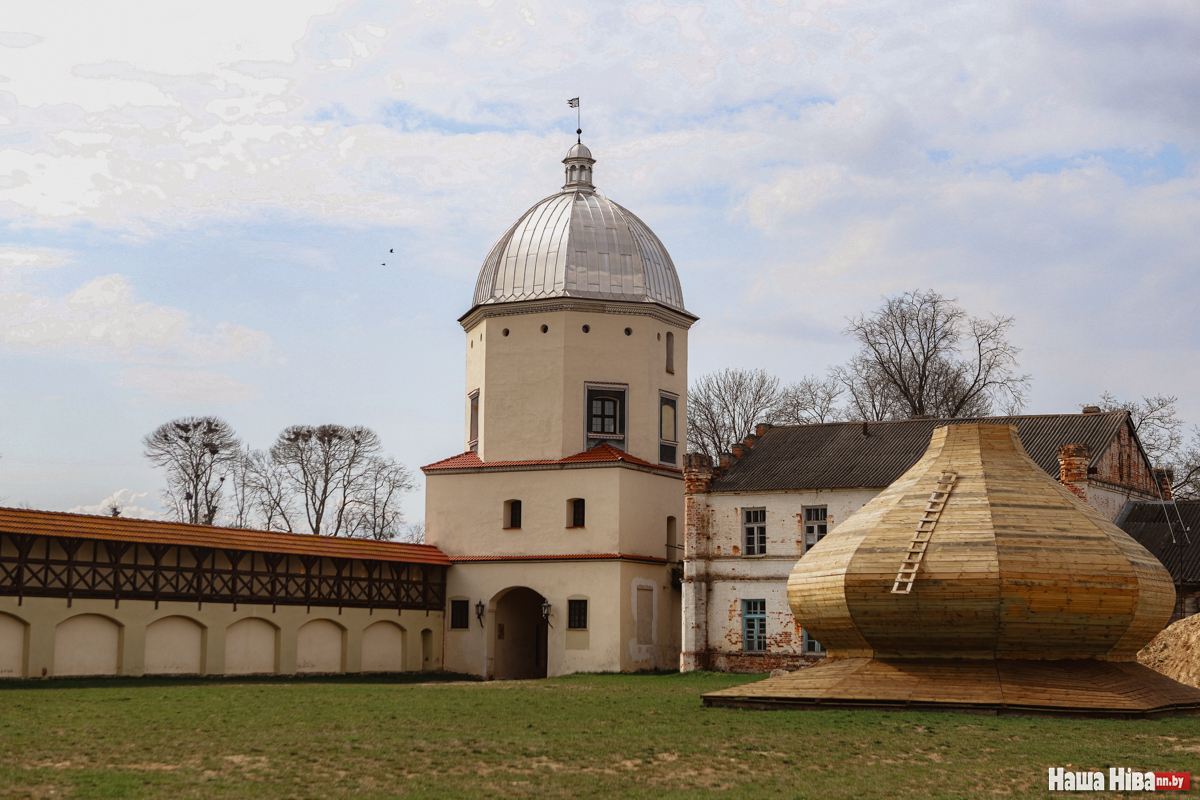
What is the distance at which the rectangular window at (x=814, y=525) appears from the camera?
3700 cm

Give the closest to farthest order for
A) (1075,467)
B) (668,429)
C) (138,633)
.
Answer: (138,633) → (1075,467) → (668,429)

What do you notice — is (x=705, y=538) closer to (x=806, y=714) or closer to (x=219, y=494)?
(x=806, y=714)

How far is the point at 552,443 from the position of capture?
41250 millimetres

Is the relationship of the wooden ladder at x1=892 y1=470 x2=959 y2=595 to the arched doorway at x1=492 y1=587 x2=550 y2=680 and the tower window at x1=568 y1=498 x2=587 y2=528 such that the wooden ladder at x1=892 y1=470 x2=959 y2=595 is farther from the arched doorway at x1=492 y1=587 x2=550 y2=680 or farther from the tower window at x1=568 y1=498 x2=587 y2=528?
the arched doorway at x1=492 y1=587 x2=550 y2=680

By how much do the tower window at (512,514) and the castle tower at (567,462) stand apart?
1.8 inches

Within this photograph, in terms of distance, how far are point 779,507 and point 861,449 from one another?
10.2 feet

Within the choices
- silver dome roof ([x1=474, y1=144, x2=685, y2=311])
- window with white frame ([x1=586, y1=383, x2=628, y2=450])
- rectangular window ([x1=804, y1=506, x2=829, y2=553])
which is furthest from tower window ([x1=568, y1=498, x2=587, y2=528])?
rectangular window ([x1=804, y1=506, x2=829, y2=553])

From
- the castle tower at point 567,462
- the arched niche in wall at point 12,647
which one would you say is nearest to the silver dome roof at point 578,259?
the castle tower at point 567,462

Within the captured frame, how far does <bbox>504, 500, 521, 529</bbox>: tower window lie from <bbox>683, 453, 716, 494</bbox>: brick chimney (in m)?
6.01

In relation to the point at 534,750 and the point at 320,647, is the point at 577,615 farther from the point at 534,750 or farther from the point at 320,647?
the point at 534,750

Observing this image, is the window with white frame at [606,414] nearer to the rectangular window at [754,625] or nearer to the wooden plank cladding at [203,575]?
the wooden plank cladding at [203,575]

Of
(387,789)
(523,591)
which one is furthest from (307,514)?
(387,789)

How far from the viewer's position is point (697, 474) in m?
38.4

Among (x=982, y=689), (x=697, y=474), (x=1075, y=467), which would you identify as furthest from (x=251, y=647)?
(x=1075, y=467)
